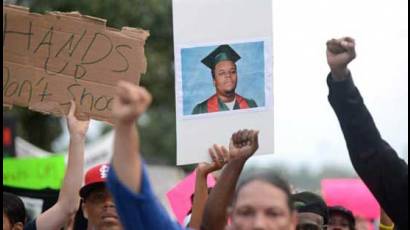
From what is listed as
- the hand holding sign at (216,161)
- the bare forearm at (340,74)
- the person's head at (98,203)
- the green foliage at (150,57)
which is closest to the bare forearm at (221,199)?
the bare forearm at (340,74)

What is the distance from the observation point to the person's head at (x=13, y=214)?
254 inches

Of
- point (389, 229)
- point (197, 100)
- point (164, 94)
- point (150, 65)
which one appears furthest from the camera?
point (164, 94)

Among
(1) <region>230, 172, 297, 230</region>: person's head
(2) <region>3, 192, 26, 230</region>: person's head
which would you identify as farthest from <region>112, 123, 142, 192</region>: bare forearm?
(2) <region>3, 192, 26, 230</region>: person's head

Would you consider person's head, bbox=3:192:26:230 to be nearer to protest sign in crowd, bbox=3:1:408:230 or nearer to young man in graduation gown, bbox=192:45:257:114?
protest sign in crowd, bbox=3:1:408:230

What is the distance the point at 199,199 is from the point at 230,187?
2.44ft

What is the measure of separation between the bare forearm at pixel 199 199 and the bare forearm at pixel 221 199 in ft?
1.71

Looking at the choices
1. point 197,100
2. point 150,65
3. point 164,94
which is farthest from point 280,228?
point 164,94

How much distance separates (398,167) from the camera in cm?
523

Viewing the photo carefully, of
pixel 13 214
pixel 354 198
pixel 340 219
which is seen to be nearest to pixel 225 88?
pixel 13 214

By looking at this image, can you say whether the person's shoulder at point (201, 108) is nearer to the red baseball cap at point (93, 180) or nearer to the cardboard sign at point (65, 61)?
the cardboard sign at point (65, 61)

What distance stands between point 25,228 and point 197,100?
1.00 meters

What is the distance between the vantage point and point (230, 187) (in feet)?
17.5

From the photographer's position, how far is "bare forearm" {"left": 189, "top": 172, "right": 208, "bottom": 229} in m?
5.88

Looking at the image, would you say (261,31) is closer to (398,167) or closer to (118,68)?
(118,68)
